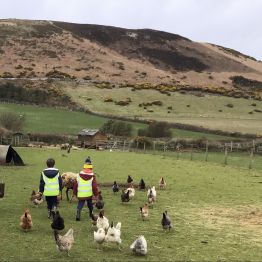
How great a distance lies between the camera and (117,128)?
224 ft

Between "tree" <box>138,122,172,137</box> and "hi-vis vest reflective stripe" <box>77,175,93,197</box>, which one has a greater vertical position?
"tree" <box>138,122,172,137</box>

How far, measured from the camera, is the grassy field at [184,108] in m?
79.6

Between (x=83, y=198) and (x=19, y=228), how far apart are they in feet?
8.21

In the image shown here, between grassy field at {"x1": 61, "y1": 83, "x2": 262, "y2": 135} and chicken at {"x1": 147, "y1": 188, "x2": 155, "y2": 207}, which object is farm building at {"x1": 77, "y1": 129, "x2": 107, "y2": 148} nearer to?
grassy field at {"x1": 61, "y1": 83, "x2": 262, "y2": 135}

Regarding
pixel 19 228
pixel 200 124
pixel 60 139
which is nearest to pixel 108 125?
pixel 60 139

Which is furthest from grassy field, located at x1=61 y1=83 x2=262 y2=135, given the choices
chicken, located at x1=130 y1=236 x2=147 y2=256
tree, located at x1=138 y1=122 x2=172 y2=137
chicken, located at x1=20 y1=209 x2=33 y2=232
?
chicken, located at x1=130 y1=236 x2=147 y2=256

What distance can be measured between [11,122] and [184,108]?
1434 inches

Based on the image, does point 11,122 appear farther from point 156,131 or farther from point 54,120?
point 156,131

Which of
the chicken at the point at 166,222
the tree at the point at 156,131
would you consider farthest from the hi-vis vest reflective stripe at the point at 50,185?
the tree at the point at 156,131

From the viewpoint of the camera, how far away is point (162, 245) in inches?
597

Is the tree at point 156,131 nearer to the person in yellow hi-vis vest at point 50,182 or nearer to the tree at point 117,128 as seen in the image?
the tree at point 117,128

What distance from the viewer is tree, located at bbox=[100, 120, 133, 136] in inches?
2662

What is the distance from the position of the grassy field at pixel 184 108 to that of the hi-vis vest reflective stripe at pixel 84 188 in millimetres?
56790

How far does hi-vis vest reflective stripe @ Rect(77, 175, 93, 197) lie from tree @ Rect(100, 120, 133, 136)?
49313 millimetres
